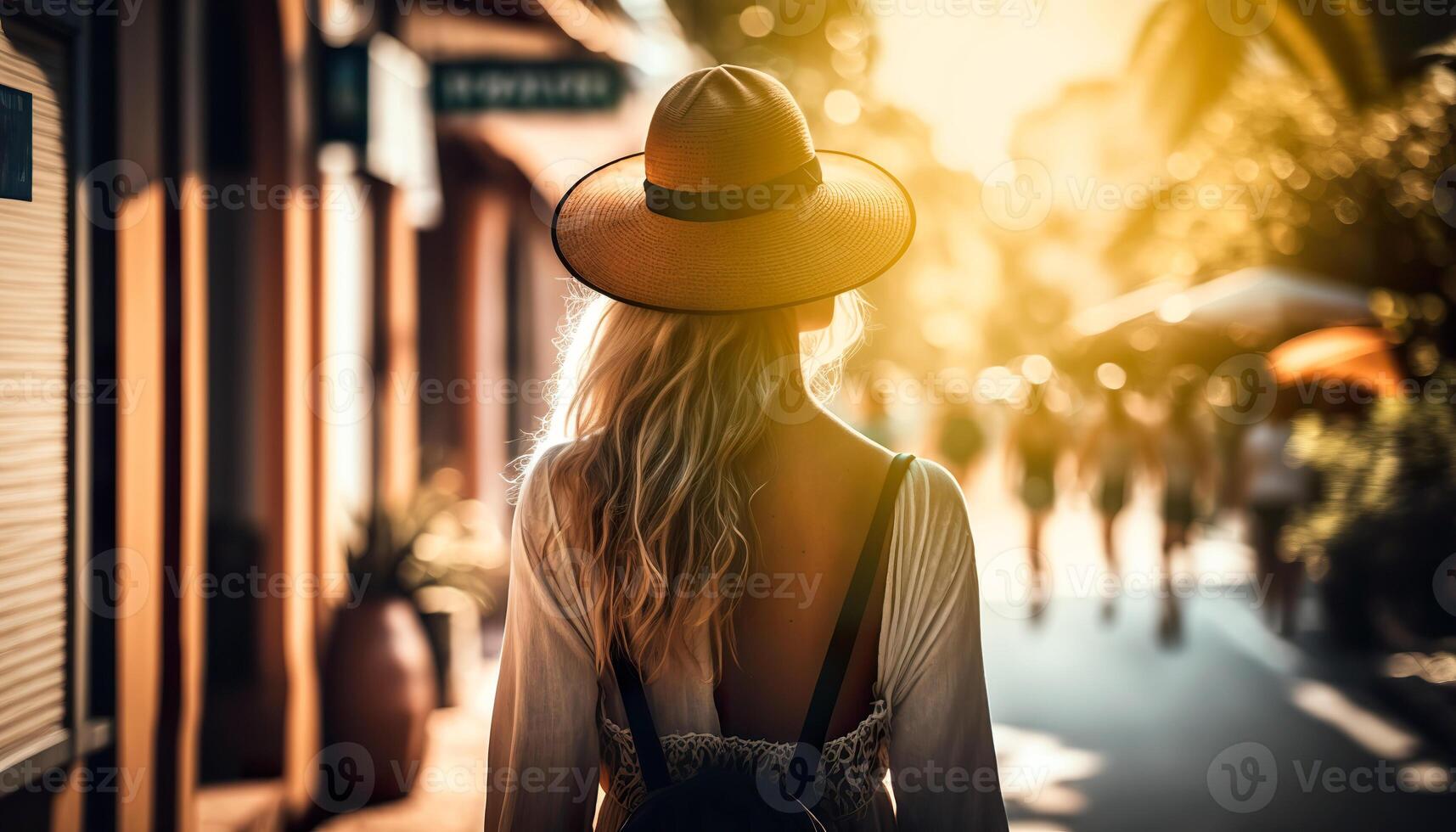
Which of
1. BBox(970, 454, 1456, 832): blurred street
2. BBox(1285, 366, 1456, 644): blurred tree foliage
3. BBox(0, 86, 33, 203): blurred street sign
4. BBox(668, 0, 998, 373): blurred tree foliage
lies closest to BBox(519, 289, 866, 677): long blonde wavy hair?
BBox(0, 86, 33, 203): blurred street sign

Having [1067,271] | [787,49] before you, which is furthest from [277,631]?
[1067,271]

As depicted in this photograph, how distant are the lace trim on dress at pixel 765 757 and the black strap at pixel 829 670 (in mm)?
39

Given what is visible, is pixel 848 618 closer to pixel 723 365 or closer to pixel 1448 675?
pixel 723 365

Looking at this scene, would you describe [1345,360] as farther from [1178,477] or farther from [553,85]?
[553,85]

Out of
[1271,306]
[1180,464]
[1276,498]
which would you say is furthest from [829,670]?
[1271,306]

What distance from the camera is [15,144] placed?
2684mm

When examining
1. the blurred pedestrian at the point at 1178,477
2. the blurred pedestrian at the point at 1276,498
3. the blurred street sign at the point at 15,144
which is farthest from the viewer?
the blurred pedestrian at the point at 1178,477

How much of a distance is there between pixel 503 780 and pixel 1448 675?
22.6 ft

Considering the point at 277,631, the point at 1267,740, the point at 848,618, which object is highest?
the point at 848,618

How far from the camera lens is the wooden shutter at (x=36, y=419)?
10.5 ft

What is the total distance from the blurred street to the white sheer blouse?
11.9 feet

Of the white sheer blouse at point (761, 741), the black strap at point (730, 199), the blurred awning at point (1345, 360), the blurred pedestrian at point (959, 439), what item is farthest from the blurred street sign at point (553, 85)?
the blurred pedestrian at point (959, 439)

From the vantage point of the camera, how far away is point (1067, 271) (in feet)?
149

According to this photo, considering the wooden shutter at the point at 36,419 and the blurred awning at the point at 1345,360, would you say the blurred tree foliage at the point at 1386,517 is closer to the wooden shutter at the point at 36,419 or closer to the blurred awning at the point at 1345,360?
the blurred awning at the point at 1345,360
